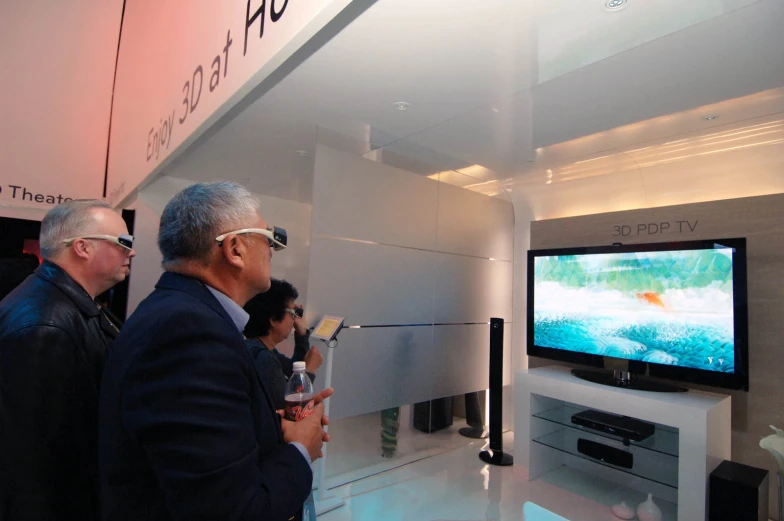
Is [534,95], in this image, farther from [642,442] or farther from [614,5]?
[642,442]

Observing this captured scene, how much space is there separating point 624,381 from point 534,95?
2072 mm

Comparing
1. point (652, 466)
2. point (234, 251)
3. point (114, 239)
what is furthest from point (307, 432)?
point (652, 466)

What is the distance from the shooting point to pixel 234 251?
3.16 ft

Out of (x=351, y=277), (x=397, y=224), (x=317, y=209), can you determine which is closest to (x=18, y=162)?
(x=317, y=209)

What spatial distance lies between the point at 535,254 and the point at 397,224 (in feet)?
4.18

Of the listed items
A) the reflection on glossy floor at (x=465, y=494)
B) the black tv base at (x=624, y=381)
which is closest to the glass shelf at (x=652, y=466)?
the reflection on glossy floor at (x=465, y=494)

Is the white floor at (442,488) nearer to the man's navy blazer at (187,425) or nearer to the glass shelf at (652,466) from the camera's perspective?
the glass shelf at (652,466)

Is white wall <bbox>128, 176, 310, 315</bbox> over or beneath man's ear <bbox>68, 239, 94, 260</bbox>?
over

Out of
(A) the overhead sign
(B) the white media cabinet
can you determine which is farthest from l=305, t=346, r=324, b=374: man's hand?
(B) the white media cabinet

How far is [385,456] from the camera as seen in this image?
3.34m

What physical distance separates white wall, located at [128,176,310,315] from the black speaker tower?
5.99 ft

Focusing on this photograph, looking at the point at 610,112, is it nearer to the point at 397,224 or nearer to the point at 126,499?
the point at 397,224

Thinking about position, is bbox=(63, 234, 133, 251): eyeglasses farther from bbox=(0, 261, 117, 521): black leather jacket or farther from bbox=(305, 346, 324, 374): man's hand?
bbox=(305, 346, 324, 374): man's hand

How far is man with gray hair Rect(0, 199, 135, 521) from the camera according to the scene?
44.2 inches
